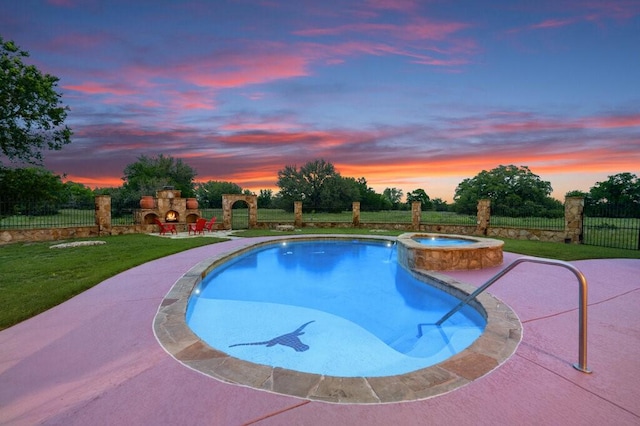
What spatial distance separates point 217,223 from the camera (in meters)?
18.0

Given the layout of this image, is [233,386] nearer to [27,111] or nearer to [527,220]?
[527,220]

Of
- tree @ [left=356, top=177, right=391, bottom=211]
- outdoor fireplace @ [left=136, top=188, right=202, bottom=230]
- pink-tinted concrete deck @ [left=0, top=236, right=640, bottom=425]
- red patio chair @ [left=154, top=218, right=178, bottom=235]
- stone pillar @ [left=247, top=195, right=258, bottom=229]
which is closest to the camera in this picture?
pink-tinted concrete deck @ [left=0, top=236, right=640, bottom=425]

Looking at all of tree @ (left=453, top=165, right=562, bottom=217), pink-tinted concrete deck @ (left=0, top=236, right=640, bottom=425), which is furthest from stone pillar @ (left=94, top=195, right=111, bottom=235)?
tree @ (left=453, top=165, right=562, bottom=217)

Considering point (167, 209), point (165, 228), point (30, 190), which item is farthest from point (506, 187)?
point (30, 190)

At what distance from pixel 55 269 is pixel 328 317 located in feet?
23.3

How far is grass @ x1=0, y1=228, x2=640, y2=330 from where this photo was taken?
4.88 meters

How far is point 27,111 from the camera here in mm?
15820

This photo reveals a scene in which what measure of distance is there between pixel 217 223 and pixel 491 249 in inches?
600

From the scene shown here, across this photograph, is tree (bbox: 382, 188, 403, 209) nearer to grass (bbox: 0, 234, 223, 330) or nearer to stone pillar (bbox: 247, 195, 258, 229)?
stone pillar (bbox: 247, 195, 258, 229)

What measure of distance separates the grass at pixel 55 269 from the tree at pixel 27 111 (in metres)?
8.23

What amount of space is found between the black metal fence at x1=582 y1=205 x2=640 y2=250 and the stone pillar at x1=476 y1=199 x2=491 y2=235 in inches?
147

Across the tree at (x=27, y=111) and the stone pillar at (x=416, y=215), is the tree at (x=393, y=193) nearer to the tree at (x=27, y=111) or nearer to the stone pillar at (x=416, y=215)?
the stone pillar at (x=416, y=215)

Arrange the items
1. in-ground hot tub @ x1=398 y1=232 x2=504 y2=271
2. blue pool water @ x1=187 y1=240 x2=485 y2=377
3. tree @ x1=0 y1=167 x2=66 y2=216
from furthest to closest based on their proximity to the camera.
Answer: tree @ x1=0 y1=167 x2=66 y2=216 < in-ground hot tub @ x1=398 y1=232 x2=504 y2=271 < blue pool water @ x1=187 y1=240 x2=485 y2=377

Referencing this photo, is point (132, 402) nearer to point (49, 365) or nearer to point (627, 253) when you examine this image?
point (49, 365)
